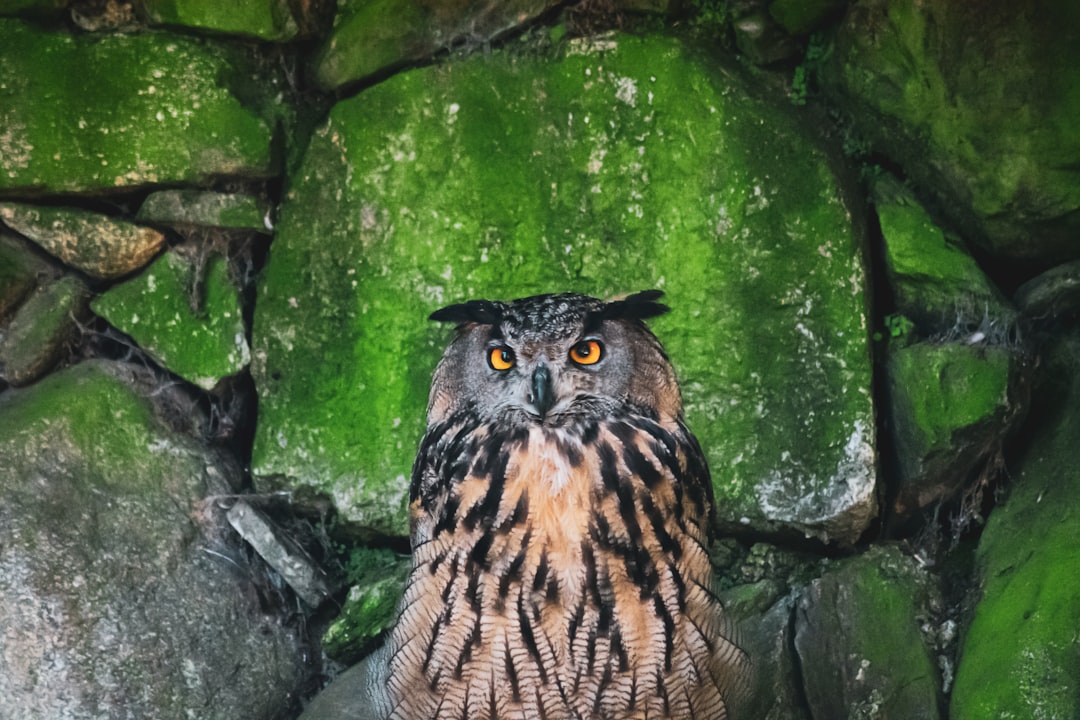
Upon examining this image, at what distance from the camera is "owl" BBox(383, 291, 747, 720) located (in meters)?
1.99

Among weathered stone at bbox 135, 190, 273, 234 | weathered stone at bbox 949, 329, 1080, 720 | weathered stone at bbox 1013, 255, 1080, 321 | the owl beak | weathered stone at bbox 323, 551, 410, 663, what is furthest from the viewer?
weathered stone at bbox 135, 190, 273, 234

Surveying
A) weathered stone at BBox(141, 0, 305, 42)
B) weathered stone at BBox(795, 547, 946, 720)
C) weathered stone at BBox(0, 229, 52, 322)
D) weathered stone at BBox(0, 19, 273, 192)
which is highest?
weathered stone at BBox(141, 0, 305, 42)

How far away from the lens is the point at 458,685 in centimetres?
209

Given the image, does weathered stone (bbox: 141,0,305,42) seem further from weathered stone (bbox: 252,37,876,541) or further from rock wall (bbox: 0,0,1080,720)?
weathered stone (bbox: 252,37,876,541)

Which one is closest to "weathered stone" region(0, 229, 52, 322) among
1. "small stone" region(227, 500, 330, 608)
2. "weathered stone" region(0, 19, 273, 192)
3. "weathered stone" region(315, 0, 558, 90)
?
"weathered stone" region(0, 19, 273, 192)

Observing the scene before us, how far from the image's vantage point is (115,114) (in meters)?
2.93

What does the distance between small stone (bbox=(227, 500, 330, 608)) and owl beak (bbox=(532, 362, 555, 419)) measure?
1242 mm

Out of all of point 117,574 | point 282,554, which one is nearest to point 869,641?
point 282,554

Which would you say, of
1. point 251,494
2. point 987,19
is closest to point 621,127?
point 987,19

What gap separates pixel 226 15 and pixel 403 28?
471mm

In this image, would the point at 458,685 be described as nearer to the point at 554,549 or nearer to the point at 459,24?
the point at 554,549

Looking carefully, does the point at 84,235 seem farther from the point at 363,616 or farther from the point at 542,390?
the point at 542,390

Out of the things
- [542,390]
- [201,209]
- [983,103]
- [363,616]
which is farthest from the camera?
[201,209]

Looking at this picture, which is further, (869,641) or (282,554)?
(282,554)
